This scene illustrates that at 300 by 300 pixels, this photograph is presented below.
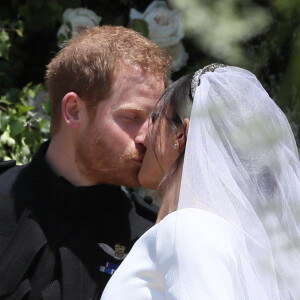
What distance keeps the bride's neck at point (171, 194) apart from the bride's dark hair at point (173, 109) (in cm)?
2

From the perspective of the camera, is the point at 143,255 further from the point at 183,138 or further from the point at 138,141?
the point at 138,141

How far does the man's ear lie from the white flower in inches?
32.2

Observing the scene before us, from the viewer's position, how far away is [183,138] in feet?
3.94

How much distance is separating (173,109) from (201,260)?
38 centimetres

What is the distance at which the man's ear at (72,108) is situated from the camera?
5.71ft

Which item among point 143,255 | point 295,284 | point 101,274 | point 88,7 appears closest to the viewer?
point 295,284

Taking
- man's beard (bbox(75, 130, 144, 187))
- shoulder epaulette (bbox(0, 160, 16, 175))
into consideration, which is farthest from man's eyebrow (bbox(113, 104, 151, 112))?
shoulder epaulette (bbox(0, 160, 16, 175))

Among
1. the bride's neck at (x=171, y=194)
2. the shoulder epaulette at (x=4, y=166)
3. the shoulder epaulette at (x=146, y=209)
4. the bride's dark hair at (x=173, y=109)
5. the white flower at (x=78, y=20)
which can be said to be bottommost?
the shoulder epaulette at (x=146, y=209)

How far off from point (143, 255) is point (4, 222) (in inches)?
26.7

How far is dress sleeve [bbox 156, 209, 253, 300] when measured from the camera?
3.10 ft

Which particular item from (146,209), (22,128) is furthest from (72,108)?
(22,128)

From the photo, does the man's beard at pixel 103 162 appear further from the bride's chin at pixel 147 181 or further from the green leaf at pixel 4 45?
the green leaf at pixel 4 45

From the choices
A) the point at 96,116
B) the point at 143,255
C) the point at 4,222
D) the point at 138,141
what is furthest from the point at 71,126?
the point at 143,255

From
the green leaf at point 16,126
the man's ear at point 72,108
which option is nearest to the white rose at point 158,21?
the green leaf at point 16,126
